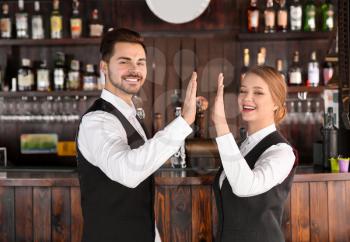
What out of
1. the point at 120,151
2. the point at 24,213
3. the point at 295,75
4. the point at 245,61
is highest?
the point at 245,61

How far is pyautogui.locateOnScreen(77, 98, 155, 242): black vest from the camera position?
5.09ft

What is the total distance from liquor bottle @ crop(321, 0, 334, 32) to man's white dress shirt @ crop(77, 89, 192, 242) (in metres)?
2.88

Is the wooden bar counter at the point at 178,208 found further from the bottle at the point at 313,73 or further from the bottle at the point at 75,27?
the bottle at the point at 75,27

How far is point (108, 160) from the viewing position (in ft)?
4.65

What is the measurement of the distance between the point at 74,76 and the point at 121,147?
2.75 metres

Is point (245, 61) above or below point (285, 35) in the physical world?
below

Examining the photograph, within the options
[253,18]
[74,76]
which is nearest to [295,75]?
[253,18]

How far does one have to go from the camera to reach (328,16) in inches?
156

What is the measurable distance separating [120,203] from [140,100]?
2.40 m

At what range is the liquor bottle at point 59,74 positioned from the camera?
13.3 feet

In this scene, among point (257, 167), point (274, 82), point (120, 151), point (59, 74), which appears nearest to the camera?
point (120, 151)

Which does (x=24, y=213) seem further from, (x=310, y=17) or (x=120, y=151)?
(x=310, y=17)

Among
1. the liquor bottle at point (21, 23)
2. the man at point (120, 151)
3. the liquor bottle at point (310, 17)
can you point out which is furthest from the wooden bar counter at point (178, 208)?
the liquor bottle at point (21, 23)

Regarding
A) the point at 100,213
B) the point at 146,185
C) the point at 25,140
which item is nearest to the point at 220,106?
the point at 146,185
